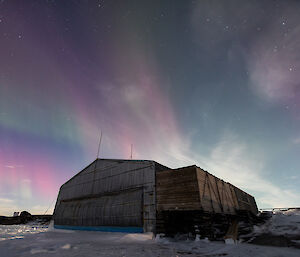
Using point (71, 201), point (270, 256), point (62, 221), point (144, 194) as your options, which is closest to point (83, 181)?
point (71, 201)

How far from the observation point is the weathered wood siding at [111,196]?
62.3ft

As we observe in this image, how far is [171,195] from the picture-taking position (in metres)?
17.4

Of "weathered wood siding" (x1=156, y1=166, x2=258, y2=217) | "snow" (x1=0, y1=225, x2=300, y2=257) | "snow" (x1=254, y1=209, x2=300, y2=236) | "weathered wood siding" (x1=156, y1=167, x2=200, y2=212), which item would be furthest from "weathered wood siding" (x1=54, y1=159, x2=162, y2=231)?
"snow" (x1=254, y1=209, x2=300, y2=236)

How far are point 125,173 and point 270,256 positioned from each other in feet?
55.6

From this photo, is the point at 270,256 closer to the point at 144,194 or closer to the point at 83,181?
the point at 144,194

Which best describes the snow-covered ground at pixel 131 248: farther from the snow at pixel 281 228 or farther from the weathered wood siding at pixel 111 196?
the weathered wood siding at pixel 111 196

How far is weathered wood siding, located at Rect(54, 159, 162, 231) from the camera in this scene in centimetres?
1900

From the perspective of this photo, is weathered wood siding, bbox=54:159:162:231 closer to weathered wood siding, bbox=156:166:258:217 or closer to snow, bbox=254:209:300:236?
weathered wood siding, bbox=156:166:258:217

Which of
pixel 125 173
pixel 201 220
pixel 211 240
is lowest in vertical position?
pixel 211 240

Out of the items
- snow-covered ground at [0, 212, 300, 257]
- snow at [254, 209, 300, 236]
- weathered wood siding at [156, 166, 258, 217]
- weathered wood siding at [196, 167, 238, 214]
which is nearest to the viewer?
snow-covered ground at [0, 212, 300, 257]

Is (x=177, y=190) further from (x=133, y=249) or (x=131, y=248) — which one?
(x=133, y=249)

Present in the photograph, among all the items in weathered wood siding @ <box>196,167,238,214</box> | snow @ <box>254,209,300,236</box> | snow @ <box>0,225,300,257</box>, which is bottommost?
snow @ <box>0,225,300,257</box>

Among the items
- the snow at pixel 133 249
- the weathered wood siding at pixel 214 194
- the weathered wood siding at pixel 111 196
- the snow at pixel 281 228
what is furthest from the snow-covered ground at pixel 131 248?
the weathered wood siding at pixel 214 194

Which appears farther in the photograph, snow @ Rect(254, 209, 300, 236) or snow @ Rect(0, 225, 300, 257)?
snow @ Rect(254, 209, 300, 236)
